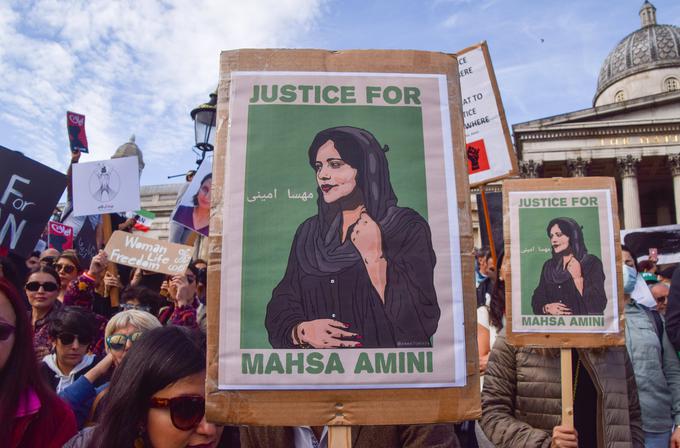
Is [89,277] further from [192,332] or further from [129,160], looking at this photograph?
[192,332]

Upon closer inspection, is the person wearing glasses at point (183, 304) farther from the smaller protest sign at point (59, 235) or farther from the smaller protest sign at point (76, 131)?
the smaller protest sign at point (76, 131)

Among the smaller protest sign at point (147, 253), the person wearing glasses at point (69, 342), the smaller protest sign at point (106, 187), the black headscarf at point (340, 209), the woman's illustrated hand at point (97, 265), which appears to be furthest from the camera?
the smaller protest sign at point (106, 187)

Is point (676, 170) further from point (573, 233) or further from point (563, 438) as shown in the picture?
point (563, 438)

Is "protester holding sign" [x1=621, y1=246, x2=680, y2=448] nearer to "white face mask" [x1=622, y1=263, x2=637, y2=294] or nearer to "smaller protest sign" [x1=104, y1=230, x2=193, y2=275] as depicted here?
"white face mask" [x1=622, y1=263, x2=637, y2=294]

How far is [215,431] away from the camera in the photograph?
1.96 m

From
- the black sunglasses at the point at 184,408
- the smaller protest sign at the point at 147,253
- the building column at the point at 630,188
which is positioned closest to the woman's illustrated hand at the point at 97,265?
the smaller protest sign at the point at 147,253

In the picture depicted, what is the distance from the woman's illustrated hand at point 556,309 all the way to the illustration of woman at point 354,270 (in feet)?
5.60

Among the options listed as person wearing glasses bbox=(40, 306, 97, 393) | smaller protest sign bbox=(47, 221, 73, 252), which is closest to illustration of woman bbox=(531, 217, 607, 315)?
person wearing glasses bbox=(40, 306, 97, 393)

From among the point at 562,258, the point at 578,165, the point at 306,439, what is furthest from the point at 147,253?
the point at 578,165

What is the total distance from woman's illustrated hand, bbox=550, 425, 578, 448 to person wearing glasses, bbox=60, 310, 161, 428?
2.17 meters

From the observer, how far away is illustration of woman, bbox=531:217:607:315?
3164 mm

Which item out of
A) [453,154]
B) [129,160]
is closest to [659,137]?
[129,160]

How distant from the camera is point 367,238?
5.63ft

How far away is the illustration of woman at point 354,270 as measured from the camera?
1660mm
